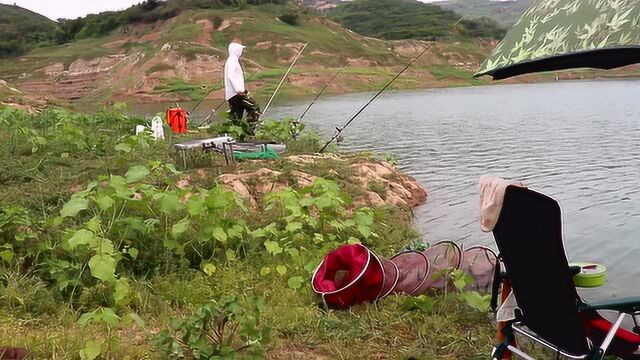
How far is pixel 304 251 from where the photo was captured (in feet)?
17.4

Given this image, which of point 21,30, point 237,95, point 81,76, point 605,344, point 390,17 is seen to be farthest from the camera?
point 390,17

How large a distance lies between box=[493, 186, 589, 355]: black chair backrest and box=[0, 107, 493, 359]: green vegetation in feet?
2.10

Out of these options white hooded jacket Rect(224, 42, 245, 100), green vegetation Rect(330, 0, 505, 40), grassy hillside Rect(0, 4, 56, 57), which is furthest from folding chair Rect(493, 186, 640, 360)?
grassy hillside Rect(0, 4, 56, 57)

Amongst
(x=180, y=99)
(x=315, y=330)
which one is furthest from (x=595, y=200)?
(x=180, y=99)

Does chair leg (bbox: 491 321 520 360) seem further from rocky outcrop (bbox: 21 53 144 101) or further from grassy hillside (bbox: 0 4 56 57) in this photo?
grassy hillside (bbox: 0 4 56 57)

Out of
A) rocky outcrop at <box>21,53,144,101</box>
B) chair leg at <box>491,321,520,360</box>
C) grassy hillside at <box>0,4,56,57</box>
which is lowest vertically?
rocky outcrop at <box>21,53,144,101</box>

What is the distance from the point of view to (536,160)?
1270cm

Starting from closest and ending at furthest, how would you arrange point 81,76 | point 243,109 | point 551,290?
point 551,290 → point 243,109 → point 81,76

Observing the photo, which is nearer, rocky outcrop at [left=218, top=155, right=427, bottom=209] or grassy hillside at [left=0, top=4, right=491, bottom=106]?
rocky outcrop at [left=218, top=155, right=427, bottom=209]

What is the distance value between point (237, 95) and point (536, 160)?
20.4 feet

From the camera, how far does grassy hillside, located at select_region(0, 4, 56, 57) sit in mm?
70938

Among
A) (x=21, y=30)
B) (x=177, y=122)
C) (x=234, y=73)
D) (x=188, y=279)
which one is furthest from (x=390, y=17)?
(x=188, y=279)

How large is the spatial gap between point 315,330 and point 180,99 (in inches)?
1725

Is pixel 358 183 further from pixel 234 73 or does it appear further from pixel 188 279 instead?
pixel 188 279
